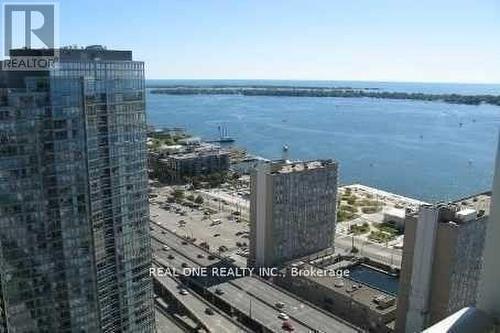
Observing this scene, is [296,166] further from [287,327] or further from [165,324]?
[165,324]

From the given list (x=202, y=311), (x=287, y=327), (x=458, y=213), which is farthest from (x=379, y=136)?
(x=287, y=327)

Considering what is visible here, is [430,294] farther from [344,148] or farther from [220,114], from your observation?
[220,114]

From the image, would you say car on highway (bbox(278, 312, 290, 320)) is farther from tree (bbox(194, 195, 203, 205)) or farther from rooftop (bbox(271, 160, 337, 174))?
tree (bbox(194, 195, 203, 205))

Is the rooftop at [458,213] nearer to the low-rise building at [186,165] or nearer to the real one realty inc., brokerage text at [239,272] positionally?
the real one realty inc., brokerage text at [239,272]

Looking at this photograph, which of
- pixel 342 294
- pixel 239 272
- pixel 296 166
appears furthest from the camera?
pixel 296 166

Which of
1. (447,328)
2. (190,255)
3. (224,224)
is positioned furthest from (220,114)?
(447,328)

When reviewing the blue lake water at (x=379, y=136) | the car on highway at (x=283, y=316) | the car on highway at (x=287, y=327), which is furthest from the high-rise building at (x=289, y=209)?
the blue lake water at (x=379, y=136)

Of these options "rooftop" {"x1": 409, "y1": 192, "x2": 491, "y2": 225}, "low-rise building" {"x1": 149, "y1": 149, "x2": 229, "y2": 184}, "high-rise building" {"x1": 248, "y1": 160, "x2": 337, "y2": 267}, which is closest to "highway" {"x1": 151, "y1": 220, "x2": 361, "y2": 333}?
"high-rise building" {"x1": 248, "y1": 160, "x2": 337, "y2": 267}

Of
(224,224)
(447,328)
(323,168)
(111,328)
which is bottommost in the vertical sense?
(224,224)
